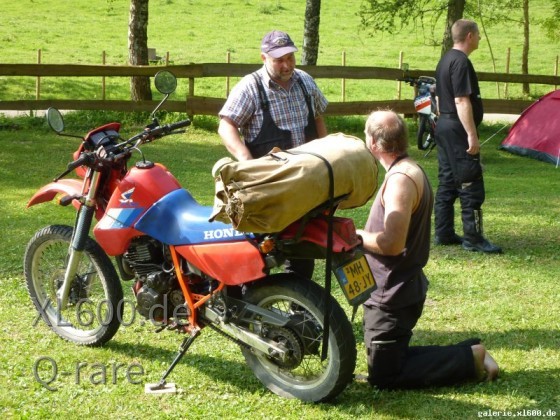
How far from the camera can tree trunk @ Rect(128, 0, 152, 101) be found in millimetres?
15664

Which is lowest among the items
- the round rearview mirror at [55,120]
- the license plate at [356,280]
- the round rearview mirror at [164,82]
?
the license plate at [356,280]

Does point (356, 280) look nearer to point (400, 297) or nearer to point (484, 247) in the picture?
point (400, 297)

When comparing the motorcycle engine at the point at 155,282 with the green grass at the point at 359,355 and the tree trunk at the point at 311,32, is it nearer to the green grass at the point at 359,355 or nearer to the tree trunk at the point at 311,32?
the green grass at the point at 359,355

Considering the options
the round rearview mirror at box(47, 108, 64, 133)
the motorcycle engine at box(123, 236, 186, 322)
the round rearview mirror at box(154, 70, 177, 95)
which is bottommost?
the motorcycle engine at box(123, 236, 186, 322)

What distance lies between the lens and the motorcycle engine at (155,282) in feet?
15.8

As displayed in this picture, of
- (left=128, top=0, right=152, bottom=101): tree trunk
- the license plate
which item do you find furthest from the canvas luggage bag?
(left=128, top=0, right=152, bottom=101): tree trunk

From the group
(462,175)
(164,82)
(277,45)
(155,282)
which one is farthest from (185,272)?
(462,175)

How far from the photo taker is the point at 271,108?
5.26m

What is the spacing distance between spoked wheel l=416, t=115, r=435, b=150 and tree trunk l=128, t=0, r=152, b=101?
16.1 feet

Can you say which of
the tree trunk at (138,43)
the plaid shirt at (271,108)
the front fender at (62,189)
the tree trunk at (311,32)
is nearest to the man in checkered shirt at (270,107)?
the plaid shirt at (271,108)

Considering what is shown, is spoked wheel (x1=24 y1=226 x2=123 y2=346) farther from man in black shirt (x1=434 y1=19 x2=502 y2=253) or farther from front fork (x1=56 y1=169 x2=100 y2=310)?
man in black shirt (x1=434 y1=19 x2=502 y2=253)

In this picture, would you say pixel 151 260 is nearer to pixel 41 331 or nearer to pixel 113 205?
pixel 113 205

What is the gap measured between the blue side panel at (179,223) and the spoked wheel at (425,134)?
9.21 metres

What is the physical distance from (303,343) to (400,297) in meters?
0.56
